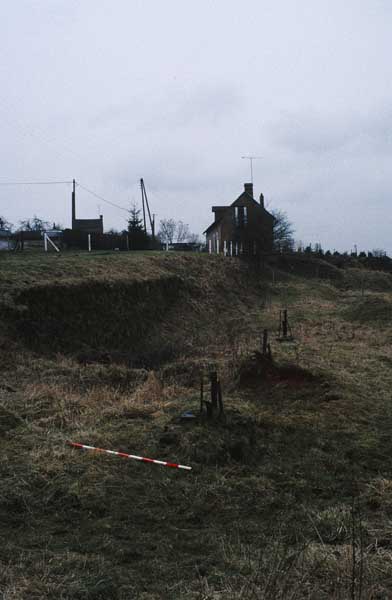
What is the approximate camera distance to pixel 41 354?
13.1 m

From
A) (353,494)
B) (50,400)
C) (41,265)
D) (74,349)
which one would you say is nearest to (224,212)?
(41,265)

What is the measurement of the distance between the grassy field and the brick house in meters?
24.0

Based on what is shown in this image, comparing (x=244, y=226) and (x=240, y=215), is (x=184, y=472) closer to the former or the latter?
(x=244, y=226)

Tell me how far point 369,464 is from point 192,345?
33.2ft

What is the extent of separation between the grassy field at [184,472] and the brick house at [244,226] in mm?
23967

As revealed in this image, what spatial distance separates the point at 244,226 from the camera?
1702 inches

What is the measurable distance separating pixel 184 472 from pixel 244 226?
3825 cm

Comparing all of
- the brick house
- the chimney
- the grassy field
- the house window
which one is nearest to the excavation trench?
Answer: the grassy field

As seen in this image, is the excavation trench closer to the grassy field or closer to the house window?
the grassy field

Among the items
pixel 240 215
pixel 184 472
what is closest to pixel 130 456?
pixel 184 472

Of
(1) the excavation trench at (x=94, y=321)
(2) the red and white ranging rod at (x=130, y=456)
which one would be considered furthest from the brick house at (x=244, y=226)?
(2) the red and white ranging rod at (x=130, y=456)

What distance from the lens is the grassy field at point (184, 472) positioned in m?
3.87

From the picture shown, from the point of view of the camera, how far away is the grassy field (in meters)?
3.87

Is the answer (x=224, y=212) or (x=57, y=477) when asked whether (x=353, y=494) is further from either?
(x=224, y=212)
